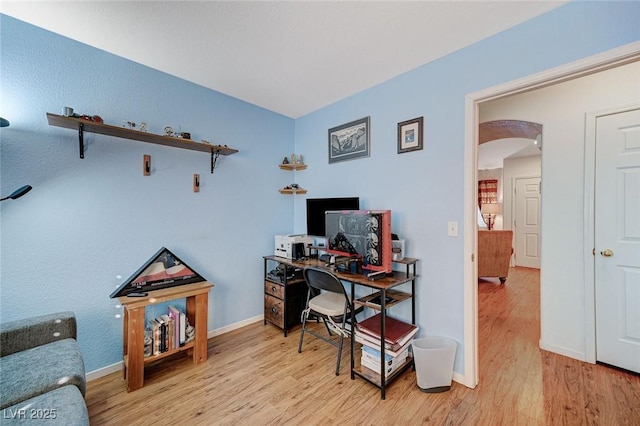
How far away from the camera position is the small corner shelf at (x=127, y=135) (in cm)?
174

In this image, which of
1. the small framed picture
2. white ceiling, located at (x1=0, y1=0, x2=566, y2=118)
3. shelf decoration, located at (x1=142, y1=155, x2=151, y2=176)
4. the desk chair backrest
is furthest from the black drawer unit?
white ceiling, located at (x1=0, y1=0, x2=566, y2=118)

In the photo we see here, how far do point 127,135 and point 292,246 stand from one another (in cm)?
178

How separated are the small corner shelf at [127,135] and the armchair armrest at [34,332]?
3.77 ft

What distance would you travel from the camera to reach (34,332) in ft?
4.93

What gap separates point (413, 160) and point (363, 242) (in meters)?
0.86

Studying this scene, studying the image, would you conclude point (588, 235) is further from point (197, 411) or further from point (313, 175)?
point (197, 411)

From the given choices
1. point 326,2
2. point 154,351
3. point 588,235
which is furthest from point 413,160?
point 154,351

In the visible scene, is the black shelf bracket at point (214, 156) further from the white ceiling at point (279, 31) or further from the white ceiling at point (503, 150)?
the white ceiling at point (503, 150)

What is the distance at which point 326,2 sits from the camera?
1.51 meters

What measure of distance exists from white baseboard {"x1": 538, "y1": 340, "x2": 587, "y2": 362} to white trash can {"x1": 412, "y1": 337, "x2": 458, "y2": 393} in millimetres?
1227

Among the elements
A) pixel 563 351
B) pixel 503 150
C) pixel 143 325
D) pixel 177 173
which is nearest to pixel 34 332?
pixel 143 325

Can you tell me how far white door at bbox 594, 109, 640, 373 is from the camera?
6.38 feet

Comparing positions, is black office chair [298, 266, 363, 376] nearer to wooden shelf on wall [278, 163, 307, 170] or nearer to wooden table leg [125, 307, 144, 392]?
wooden table leg [125, 307, 144, 392]

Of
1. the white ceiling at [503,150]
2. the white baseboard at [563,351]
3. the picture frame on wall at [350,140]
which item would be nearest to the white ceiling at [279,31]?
the picture frame on wall at [350,140]
